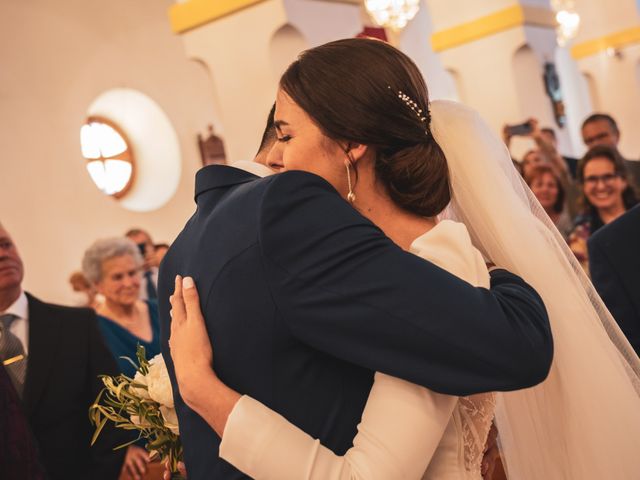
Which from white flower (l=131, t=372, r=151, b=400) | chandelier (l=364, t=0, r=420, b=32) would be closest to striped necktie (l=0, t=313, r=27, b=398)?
white flower (l=131, t=372, r=151, b=400)

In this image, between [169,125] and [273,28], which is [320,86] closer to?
[273,28]

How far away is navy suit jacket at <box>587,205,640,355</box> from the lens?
12.4ft

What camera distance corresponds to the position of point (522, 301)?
6.57ft

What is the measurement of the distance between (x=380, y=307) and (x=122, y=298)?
4944 millimetres

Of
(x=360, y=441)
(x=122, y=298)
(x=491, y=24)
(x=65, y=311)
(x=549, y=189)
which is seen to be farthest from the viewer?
(x=491, y=24)

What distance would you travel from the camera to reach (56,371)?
4305mm

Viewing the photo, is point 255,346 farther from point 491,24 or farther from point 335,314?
point 491,24

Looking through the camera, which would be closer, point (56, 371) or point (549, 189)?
point (56, 371)

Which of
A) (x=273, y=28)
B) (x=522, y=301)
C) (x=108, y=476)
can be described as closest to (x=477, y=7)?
(x=273, y=28)

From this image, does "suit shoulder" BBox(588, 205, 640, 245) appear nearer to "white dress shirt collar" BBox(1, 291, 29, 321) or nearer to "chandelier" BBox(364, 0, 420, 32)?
"white dress shirt collar" BBox(1, 291, 29, 321)

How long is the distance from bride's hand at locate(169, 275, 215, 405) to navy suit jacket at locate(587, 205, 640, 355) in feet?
7.46

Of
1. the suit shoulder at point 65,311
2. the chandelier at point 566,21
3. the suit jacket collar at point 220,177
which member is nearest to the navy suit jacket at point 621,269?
the suit jacket collar at point 220,177

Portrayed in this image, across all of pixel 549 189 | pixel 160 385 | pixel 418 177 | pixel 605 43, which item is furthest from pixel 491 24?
pixel 605 43

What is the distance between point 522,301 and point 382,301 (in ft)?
1.13
